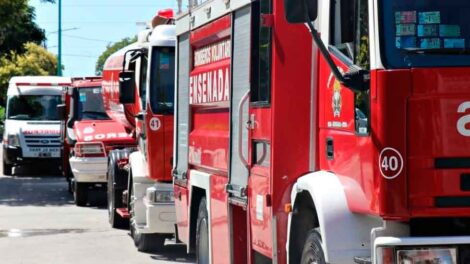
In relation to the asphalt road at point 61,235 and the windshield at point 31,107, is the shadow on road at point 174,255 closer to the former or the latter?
the asphalt road at point 61,235

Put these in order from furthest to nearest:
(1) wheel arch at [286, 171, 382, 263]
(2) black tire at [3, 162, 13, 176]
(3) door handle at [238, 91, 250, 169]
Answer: (2) black tire at [3, 162, 13, 176]
(3) door handle at [238, 91, 250, 169]
(1) wheel arch at [286, 171, 382, 263]

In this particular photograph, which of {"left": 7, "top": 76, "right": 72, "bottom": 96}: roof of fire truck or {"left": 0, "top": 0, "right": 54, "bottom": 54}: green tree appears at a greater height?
{"left": 0, "top": 0, "right": 54, "bottom": 54}: green tree

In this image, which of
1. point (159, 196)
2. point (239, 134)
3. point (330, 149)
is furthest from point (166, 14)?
point (330, 149)

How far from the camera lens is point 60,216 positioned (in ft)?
59.4

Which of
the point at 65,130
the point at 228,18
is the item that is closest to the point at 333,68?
the point at 228,18

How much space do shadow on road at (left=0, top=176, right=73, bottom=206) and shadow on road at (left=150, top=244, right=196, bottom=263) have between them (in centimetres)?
734

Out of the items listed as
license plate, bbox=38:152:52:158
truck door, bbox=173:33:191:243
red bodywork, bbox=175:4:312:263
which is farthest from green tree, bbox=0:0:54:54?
red bodywork, bbox=175:4:312:263

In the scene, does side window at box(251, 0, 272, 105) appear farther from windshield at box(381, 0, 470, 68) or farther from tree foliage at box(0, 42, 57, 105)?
tree foliage at box(0, 42, 57, 105)

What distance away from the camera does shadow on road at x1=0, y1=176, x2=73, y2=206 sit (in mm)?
21125

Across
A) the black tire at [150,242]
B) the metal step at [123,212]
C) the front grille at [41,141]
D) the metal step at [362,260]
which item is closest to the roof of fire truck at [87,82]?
the metal step at [123,212]

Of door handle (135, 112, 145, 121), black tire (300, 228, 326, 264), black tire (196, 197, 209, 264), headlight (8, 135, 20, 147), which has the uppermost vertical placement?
door handle (135, 112, 145, 121)

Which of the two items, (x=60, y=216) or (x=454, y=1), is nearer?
(x=454, y=1)

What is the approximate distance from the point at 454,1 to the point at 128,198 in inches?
375

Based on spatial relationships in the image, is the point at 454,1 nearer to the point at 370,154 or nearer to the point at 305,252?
the point at 370,154
